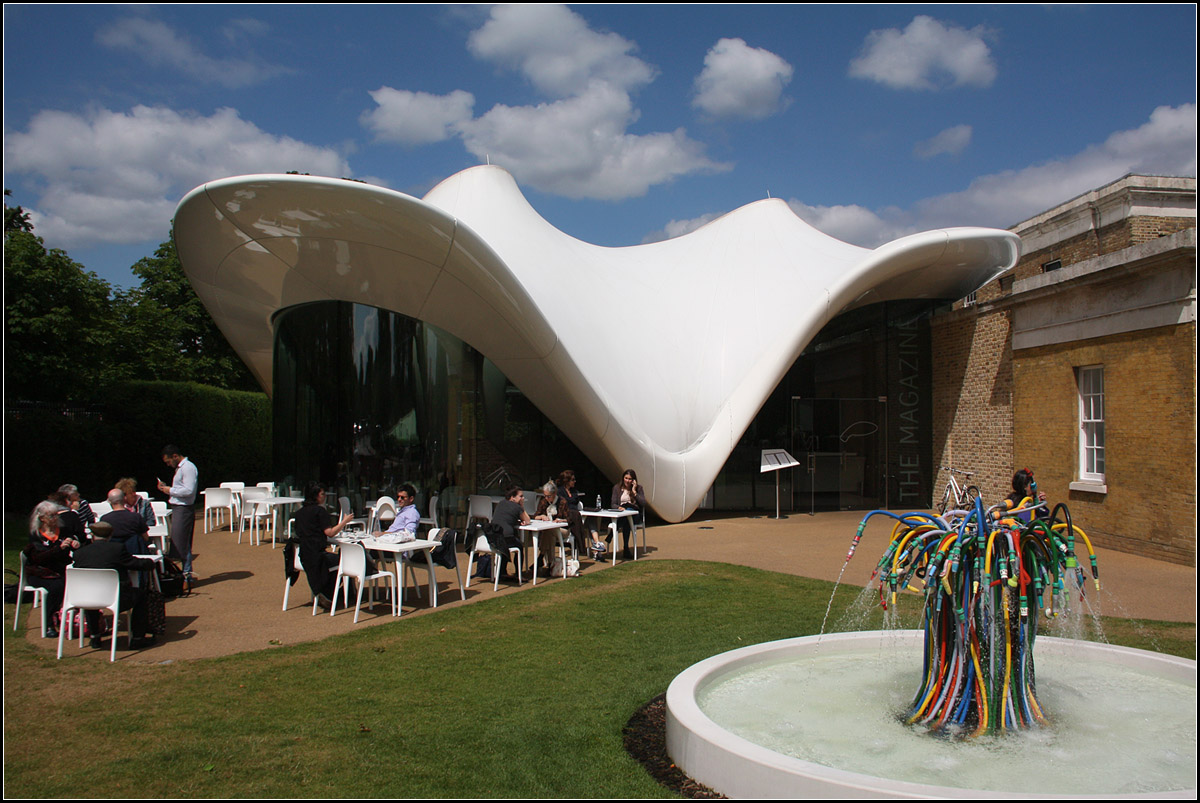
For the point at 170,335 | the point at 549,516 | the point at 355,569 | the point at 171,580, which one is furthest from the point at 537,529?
the point at 170,335

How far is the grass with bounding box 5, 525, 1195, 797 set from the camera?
3.74m

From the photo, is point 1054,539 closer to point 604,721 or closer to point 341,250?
point 604,721

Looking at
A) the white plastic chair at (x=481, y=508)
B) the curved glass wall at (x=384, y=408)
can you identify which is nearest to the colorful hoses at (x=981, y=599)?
the white plastic chair at (x=481, y=508)

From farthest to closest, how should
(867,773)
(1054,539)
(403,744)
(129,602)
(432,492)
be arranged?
(432,492)
(129,602)
(403,744)
(1054,539)
(867,773)

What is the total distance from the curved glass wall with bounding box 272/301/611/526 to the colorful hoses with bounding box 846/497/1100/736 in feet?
27.2

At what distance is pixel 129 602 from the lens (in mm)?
6336

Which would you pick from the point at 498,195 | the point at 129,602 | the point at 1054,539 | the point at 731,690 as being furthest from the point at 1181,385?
the point at 129,602

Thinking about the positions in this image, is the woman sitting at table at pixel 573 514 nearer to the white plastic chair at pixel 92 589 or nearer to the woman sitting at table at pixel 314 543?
the woman sitting at table at pixel 314 543

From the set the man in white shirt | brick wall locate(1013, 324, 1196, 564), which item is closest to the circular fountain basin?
brick wall locate(1013, 324, 1196, 564)

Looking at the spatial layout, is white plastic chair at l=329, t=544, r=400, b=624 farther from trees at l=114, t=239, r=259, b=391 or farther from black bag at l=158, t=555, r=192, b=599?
trees at l=114, t=239, r=259, b=391

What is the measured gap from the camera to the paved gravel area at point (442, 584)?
21.9 feet

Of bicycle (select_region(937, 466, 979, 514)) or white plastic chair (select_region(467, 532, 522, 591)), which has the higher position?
bicycle (select_region(937, 466, 979, 514))

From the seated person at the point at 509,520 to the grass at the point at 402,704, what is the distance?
1062mm

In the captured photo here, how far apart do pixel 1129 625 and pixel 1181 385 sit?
4.35 meters
